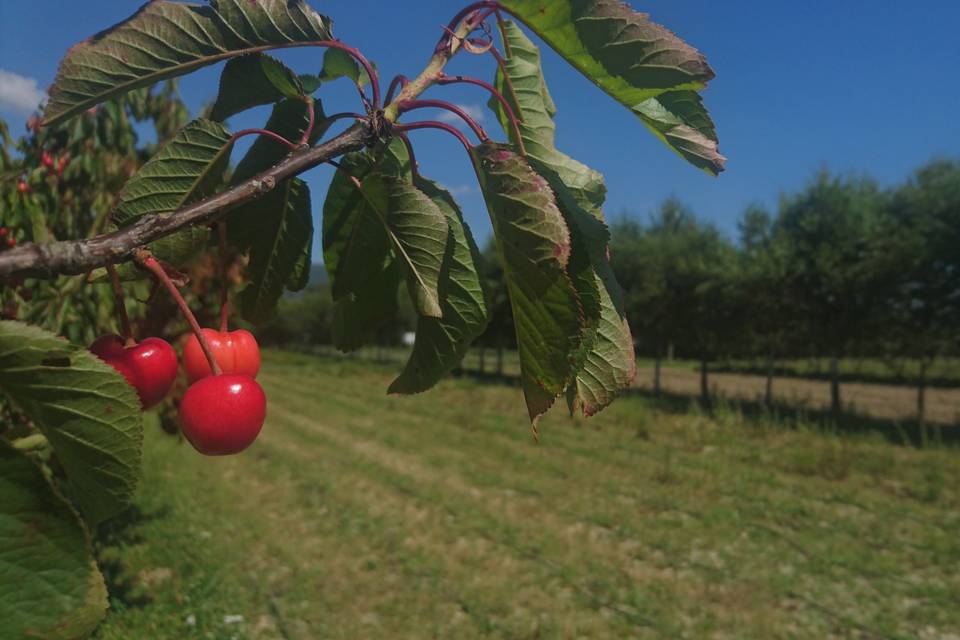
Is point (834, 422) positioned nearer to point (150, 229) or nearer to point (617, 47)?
point (617, 47)

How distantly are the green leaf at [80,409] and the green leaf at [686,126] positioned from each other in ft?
2.03

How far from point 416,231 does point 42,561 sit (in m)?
0.43

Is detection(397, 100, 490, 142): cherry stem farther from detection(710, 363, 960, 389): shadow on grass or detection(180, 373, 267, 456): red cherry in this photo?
detection(710, 363, 960, 389): shadow on grass

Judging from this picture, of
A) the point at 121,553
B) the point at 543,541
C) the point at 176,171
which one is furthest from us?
the point at 543,541

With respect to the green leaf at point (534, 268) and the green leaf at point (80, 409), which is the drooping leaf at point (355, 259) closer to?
the green leaf at point (534, 268)

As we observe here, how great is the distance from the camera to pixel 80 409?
52 centimetres

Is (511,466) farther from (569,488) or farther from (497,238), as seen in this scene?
(497,238)

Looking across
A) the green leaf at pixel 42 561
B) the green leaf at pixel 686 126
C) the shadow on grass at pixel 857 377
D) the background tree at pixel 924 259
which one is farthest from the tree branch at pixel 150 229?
the shadow on grass at pixel 857 377

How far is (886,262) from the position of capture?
40.7 feet

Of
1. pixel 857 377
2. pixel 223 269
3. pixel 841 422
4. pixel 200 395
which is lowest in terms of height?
pixel 841 422

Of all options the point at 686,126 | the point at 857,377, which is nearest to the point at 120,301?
the point at 686,126

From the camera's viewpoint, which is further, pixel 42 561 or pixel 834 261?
pixel 834 261

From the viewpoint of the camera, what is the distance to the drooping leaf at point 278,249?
849 millimetres

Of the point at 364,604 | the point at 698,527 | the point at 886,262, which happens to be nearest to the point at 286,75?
the point at 364,604
